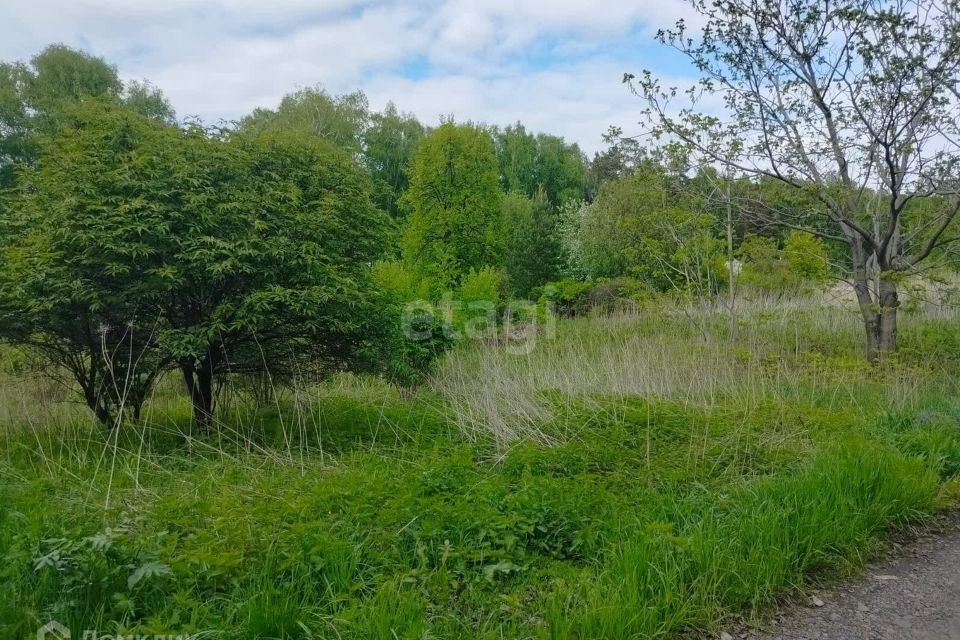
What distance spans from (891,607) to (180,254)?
542 centimetres

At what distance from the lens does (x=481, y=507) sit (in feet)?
11.5

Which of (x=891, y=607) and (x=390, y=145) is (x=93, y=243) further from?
(x=390, y=145)

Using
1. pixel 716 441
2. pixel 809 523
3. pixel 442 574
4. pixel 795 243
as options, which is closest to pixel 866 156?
pixel 795 243

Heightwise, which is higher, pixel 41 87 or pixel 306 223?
pixel 41 87

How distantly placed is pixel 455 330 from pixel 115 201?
497 cm

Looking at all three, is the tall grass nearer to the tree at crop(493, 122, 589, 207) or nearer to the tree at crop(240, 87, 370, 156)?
the tree at crop(240, 87, 370, 156)

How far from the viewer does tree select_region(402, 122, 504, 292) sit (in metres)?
19.1

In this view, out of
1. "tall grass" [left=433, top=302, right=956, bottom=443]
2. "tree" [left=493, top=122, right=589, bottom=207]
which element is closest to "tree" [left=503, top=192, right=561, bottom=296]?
"tall grass" [left=433, top=302, right=956, bottom=443]

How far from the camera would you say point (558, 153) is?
50.8m

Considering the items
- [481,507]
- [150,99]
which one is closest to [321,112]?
[150,99]

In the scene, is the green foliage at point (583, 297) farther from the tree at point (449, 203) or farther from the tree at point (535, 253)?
the tree at point (449, 203)

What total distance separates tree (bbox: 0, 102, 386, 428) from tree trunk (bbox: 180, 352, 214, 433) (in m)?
0.01

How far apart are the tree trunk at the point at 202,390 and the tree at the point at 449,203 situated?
42.9 feet

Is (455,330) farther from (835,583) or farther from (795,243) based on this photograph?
(795,243)
